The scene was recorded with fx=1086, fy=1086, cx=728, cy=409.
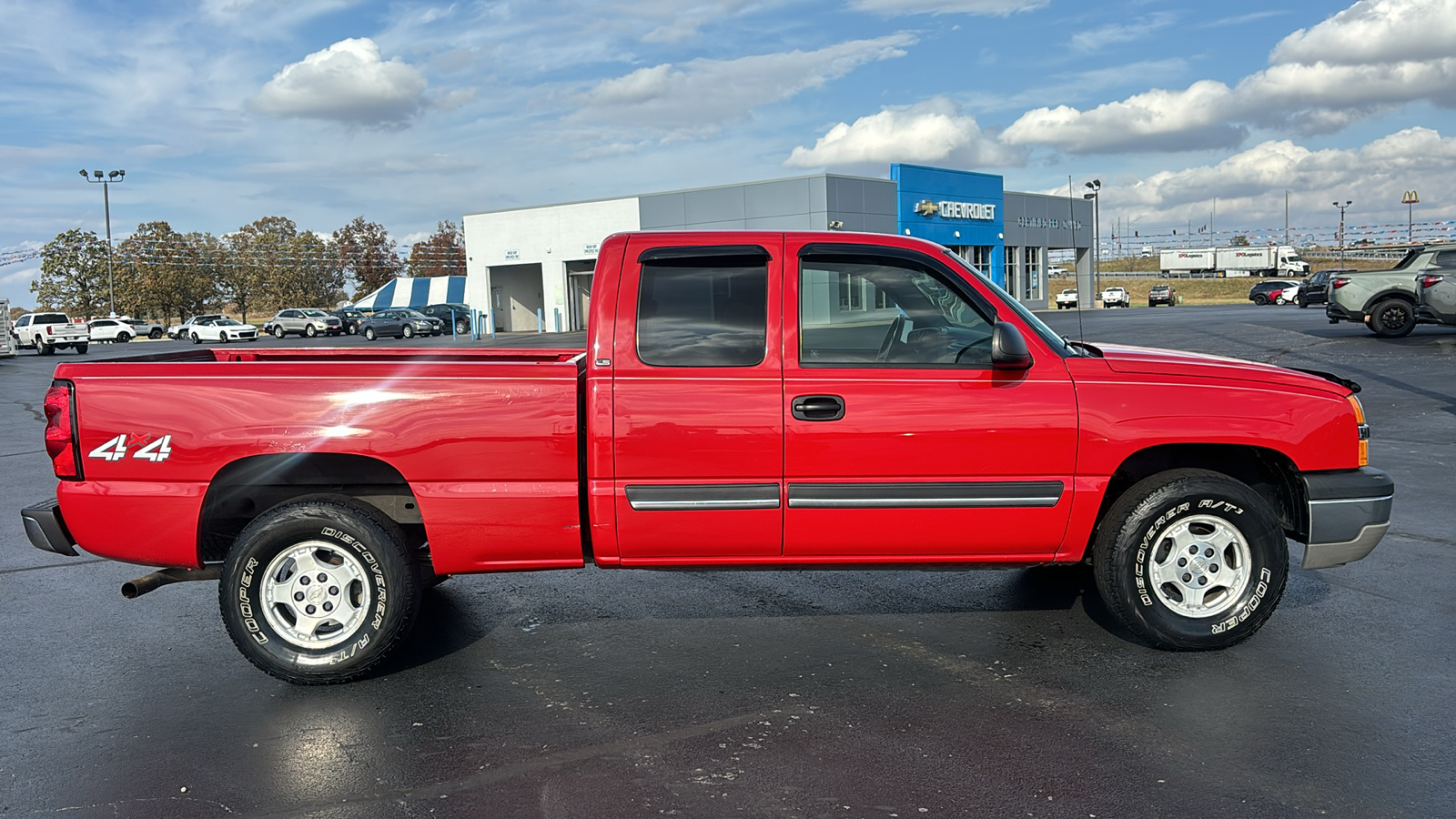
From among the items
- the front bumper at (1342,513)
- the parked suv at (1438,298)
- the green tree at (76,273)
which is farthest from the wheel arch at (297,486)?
the green tree at (76,273)

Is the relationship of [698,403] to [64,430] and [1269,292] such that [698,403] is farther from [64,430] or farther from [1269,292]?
[1269,292]

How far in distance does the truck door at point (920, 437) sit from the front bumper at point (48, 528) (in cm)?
316

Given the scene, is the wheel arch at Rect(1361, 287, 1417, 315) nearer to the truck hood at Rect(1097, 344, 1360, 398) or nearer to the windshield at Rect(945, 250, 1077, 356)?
the truck hood at Rect(1097, 344, 1360, 398)

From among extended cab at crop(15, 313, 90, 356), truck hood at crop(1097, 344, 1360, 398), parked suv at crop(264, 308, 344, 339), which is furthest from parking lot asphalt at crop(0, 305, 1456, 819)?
parked suv at crop(264, 308, 344, 339)

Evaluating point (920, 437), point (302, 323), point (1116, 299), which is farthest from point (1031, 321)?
point (1116, 299)

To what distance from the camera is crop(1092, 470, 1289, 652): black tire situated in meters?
4.79

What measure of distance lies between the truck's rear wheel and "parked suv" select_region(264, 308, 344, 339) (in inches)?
2264

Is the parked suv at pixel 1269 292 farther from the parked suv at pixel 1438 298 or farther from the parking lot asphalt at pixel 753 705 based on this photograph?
the parking lot asphalt at pixel 753 705

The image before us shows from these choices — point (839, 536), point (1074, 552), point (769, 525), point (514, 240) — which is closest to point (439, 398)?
point (769, 525)

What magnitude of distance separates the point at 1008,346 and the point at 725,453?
126cm

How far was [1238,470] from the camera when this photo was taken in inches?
206

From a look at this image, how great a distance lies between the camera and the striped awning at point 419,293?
69.5m

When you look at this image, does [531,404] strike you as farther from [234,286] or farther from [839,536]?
[234,286]

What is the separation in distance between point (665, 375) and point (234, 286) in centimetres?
9932
